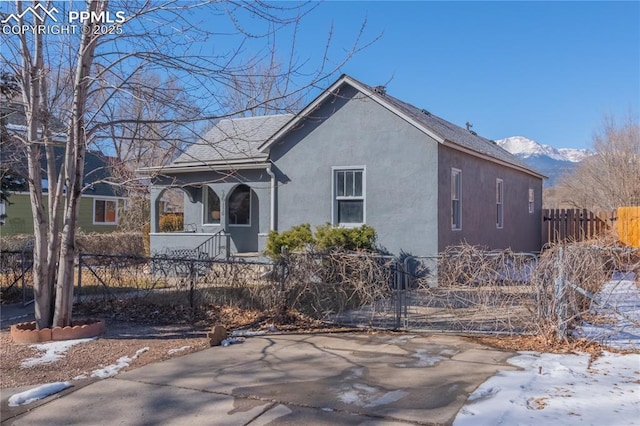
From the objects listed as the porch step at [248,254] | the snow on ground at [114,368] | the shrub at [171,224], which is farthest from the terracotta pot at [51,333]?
the shrub at [171,224]

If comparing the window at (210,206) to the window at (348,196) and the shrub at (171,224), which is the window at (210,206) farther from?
the window at (348,196)

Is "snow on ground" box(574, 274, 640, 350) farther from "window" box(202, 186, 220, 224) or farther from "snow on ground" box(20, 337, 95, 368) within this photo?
"window" box(202, 186, 220, 224)

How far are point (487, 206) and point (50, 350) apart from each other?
Answer: 13328 millimetres

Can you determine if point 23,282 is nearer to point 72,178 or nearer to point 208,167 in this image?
point 72,178

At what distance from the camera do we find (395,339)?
308 inches

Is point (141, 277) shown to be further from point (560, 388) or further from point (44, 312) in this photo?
point (560, 388)

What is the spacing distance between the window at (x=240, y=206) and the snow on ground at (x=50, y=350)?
10.1 m

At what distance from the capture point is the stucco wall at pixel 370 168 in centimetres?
1311

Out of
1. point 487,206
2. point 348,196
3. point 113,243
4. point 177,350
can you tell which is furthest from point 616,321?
point 113,243

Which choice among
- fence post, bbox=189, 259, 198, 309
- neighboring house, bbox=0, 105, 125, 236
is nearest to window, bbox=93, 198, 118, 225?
neighboring house, bbox=0, 105, 125, 236

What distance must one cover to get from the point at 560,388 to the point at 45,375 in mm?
5718

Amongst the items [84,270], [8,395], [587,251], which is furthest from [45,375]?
[587,251]

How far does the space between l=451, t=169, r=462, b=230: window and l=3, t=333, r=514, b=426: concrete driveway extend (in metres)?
7.30

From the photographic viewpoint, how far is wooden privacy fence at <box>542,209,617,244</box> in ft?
69.8
